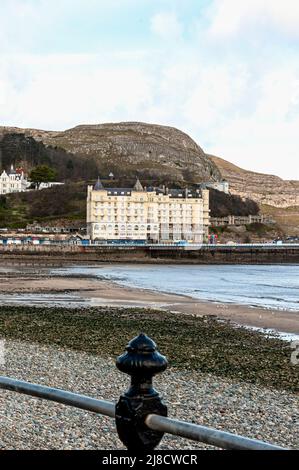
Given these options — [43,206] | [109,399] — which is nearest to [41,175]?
[43,206]

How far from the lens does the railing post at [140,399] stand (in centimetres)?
284

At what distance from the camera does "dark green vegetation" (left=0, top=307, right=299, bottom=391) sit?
38.7 feet

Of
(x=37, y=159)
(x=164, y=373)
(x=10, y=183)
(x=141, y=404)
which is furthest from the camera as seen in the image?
(x=37, y=159)

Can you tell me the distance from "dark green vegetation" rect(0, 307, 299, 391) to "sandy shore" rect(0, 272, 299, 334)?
1.69 m

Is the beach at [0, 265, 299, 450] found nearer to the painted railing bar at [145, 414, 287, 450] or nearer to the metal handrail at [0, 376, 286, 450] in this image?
the metal handrail at [0, 376, 286, 450]

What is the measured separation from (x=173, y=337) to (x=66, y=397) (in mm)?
13088

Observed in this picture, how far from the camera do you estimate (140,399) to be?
113 inches

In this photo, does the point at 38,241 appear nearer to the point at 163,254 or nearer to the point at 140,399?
the point at 163,254

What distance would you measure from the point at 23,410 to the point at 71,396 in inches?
180

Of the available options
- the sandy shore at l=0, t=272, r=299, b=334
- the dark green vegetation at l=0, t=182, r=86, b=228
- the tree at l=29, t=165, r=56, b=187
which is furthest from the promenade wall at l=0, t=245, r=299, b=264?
the tree at l=29, t=165, r=56, b=187

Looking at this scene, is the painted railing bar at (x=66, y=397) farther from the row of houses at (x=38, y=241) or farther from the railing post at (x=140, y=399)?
the row of houses at (x=38, y=241)

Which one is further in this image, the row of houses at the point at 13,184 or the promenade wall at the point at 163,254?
the row of houses at the point at 13,184

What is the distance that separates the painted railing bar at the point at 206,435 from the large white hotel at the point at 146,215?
108 m

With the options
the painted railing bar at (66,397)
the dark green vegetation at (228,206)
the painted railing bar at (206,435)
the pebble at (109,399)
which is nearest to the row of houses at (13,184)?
the dark green vegetation at (228,206)
